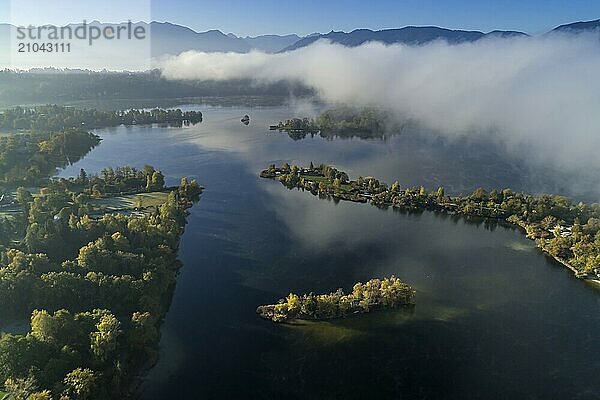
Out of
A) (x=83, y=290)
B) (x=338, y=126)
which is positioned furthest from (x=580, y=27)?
(x=83, y=290)

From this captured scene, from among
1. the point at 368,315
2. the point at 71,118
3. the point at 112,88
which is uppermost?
the point at 112,88

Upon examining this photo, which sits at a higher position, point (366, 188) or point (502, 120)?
point (502, 120)

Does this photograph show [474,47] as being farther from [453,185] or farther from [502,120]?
[453,185]

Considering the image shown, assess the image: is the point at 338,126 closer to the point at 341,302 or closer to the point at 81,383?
the point at 341,302

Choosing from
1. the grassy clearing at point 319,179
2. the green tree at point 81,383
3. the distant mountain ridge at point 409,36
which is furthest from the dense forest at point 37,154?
the distant mountain ridge at point 409,36

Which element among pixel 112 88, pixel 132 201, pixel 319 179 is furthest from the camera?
pixel 112 88

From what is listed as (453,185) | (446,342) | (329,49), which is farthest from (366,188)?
(329,49)
